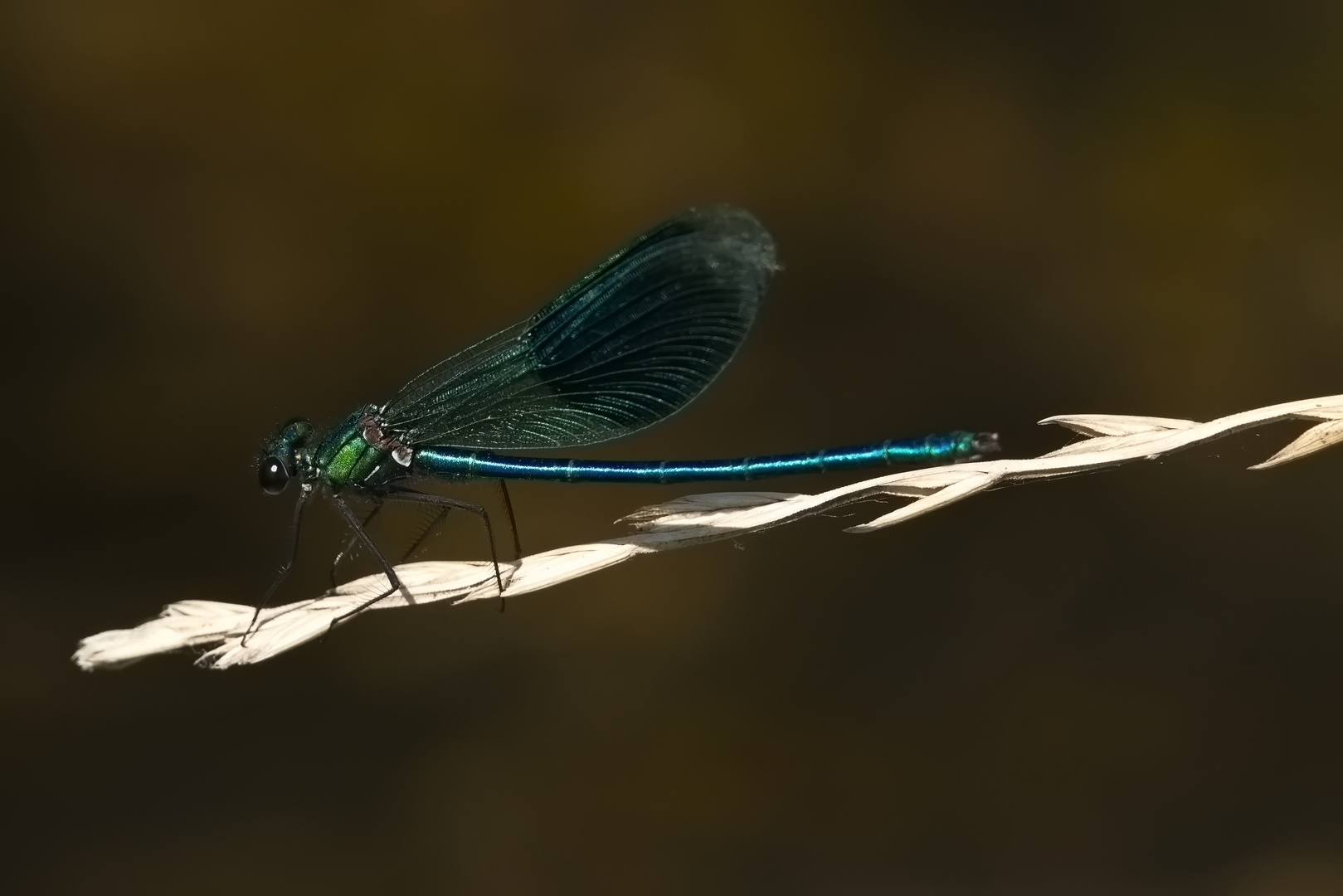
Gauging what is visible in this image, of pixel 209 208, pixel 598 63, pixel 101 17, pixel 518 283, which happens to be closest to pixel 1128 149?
pixel 598 63

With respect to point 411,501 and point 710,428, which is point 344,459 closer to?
point 411,501

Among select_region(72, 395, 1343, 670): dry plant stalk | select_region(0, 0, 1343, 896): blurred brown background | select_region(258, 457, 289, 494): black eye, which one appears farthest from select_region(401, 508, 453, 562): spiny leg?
select_region(0, 0, 1343, 896): blurred brown background

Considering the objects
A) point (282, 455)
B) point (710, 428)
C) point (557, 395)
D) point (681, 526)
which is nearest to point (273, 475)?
point (282, 455)

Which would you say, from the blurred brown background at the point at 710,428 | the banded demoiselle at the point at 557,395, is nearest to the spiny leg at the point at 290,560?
the banded demoiselle at the point at 557,395

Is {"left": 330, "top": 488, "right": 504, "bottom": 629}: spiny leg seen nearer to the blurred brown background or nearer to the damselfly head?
the damselfly head

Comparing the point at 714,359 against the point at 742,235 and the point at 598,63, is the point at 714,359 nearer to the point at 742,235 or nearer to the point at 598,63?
the point at 742,235

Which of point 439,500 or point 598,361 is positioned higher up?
point 598,361

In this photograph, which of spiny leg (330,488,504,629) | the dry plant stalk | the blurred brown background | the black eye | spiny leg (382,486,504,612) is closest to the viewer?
the dry plant stalk
